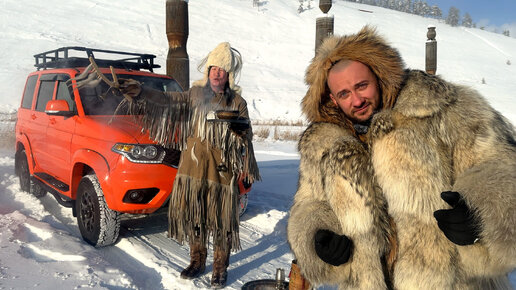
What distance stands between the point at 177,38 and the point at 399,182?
14.7ft

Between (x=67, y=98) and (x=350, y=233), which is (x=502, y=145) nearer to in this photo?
(x=350, y=233)

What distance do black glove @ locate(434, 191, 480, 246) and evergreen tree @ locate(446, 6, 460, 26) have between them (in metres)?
97.8

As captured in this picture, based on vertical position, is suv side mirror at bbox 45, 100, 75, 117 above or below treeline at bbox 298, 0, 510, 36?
below

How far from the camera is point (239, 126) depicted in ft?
10.2

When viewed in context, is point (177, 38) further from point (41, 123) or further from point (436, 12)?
point (436, 12)

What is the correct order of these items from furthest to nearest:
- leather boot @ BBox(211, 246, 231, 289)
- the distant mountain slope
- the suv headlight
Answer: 1. the distant mountain slope
2. the suv headlight
3. leather boot @ BBox(211, 246, 231, 289)

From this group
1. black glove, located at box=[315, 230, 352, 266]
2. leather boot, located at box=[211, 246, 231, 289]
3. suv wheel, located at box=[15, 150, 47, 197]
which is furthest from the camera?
suv wheel, located at box=[15, 150, 47, 197]

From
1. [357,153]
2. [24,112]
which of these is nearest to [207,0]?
[24,112]

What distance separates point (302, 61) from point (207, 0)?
22598 mm

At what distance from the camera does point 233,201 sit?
126 inches

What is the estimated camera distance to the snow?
335 cm

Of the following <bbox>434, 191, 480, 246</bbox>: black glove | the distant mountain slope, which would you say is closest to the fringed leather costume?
<bbox>434, 191, 480, 246</bbox>: black glove

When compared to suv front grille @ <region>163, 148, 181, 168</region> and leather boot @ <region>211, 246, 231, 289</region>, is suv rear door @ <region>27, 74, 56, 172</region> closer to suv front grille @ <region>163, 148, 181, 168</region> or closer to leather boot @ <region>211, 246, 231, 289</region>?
suv front grille @ <region>163, 148, 181, 168</region>

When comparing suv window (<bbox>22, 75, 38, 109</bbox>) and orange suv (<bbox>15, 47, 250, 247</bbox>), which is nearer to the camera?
orange suv (<bbox>15, 47, 250, 247</bbox>)
